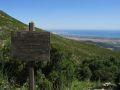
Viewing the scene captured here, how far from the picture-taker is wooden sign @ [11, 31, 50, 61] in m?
9.52

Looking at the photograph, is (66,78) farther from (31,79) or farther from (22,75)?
(31,79)

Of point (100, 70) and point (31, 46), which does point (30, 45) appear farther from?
point (100, 70)

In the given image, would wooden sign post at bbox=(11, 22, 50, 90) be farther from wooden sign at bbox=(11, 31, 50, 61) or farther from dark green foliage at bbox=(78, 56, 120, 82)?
dark green foliage at bbox=(78, 56, 120, 82)

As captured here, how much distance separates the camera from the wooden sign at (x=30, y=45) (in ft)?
31.2

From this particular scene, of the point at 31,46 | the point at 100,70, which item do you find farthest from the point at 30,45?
the point at 100,70

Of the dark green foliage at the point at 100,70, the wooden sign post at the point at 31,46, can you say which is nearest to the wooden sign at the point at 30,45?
the wooden sign post at the point at 31,46

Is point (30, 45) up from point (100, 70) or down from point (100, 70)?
up

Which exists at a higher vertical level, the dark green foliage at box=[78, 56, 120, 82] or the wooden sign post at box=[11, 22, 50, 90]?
the wooden sign post at box=[11, 22, 50, 90]

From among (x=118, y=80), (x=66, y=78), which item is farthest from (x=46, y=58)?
(x=118, y=80)

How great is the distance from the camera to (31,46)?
9.55 meters

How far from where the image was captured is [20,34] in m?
9.64

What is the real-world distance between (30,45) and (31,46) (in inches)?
1.4

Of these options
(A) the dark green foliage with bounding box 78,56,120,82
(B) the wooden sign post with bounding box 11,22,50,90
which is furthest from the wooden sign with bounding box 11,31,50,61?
(A) the dark green foliage with bounding box 78,56,120,82

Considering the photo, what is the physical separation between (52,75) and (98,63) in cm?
1058
